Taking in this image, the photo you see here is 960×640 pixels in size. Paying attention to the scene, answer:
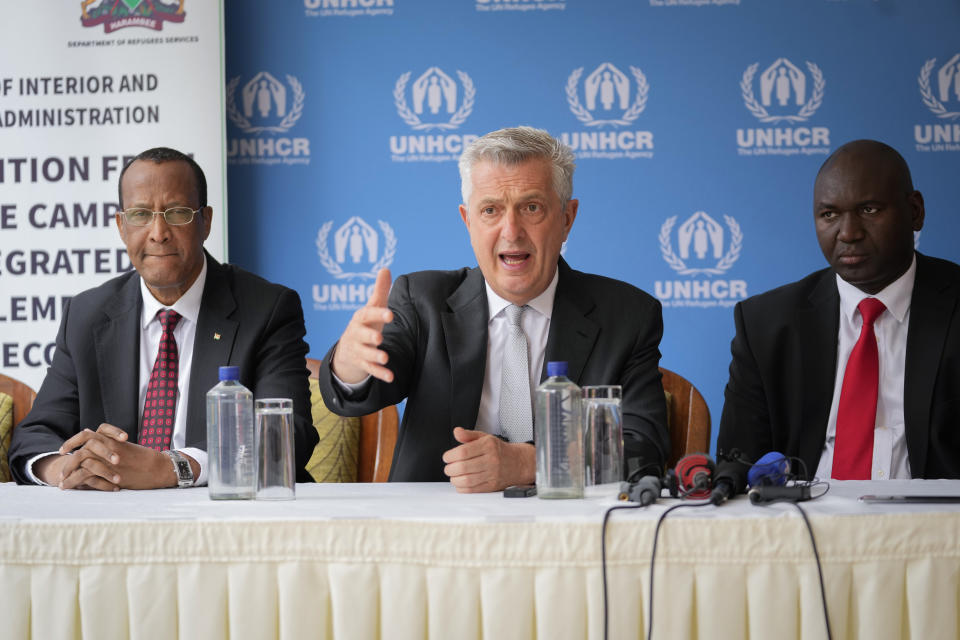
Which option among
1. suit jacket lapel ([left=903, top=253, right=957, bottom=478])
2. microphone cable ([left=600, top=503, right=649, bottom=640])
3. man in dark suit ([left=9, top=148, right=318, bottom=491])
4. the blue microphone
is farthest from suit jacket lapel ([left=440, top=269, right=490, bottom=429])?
suit jacket lapel ([left=903, top=253, right=957, bottom=478])

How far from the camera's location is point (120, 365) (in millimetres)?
2549

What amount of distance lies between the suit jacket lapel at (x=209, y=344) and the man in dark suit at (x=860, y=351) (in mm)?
1354

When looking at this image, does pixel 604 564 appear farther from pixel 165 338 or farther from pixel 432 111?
pixel 432 111

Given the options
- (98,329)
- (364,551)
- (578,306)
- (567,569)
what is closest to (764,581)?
(567,569)

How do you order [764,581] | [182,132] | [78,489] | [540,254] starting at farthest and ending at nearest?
[182,132] → [540,254] → [78,489] → [764,581]

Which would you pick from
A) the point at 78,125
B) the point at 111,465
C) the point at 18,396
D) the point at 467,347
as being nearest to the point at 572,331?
the point at 467,347

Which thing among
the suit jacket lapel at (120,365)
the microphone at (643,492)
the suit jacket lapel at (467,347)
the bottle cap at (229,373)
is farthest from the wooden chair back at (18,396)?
the microphone at (643,492)

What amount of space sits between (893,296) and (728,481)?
1146mm

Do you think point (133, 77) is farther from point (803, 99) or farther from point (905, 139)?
point (905, 139)

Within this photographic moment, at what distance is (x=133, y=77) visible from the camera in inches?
163

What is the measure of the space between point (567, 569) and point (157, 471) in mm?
970

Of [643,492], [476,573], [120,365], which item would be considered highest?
[120,365]

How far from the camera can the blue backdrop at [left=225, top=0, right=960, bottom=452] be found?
4137 mm

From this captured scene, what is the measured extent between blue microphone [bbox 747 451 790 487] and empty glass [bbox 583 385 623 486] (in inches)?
9.3
